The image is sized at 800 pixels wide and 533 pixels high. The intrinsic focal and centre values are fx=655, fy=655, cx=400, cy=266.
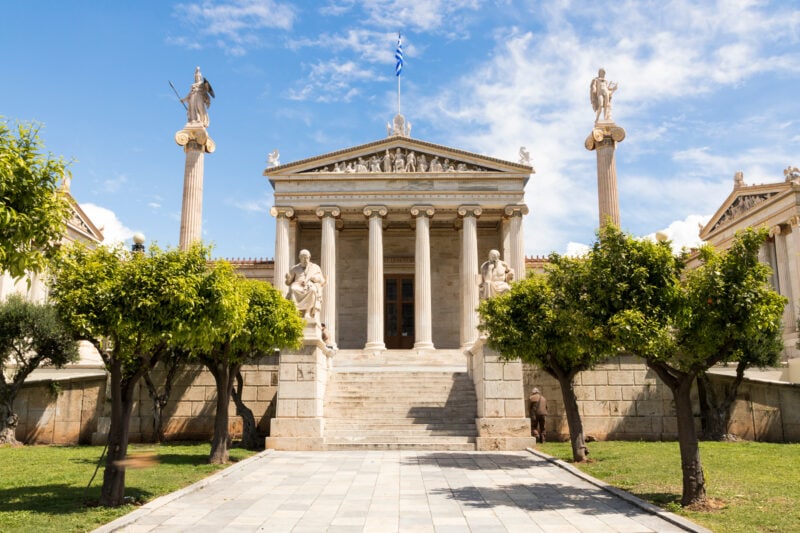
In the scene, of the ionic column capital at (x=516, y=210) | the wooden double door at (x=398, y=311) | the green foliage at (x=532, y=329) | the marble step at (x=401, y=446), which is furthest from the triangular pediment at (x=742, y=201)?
the marble step at (x=401, y=446)

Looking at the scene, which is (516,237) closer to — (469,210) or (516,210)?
(516,210)

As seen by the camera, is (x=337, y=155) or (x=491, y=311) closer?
(x=491, y=311)

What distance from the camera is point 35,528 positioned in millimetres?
7828

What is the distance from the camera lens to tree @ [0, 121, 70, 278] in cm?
779

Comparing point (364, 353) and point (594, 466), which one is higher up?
point (364, 353)

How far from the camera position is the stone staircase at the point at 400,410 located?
17.6 meters

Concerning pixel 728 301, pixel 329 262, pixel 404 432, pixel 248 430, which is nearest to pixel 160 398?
pixel 248 430

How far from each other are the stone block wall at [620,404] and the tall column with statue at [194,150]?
19.0 meters

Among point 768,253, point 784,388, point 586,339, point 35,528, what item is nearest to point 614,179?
point 784,388

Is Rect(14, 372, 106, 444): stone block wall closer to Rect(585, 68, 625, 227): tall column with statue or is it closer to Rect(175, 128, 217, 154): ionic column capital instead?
Rect(175, 128, 217, 154): ionic column capital

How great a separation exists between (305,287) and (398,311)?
1891cm

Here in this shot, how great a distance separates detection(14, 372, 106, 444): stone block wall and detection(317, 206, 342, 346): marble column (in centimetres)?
1383

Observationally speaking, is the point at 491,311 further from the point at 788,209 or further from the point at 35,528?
the point at 788,209

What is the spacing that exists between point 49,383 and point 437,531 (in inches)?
680
